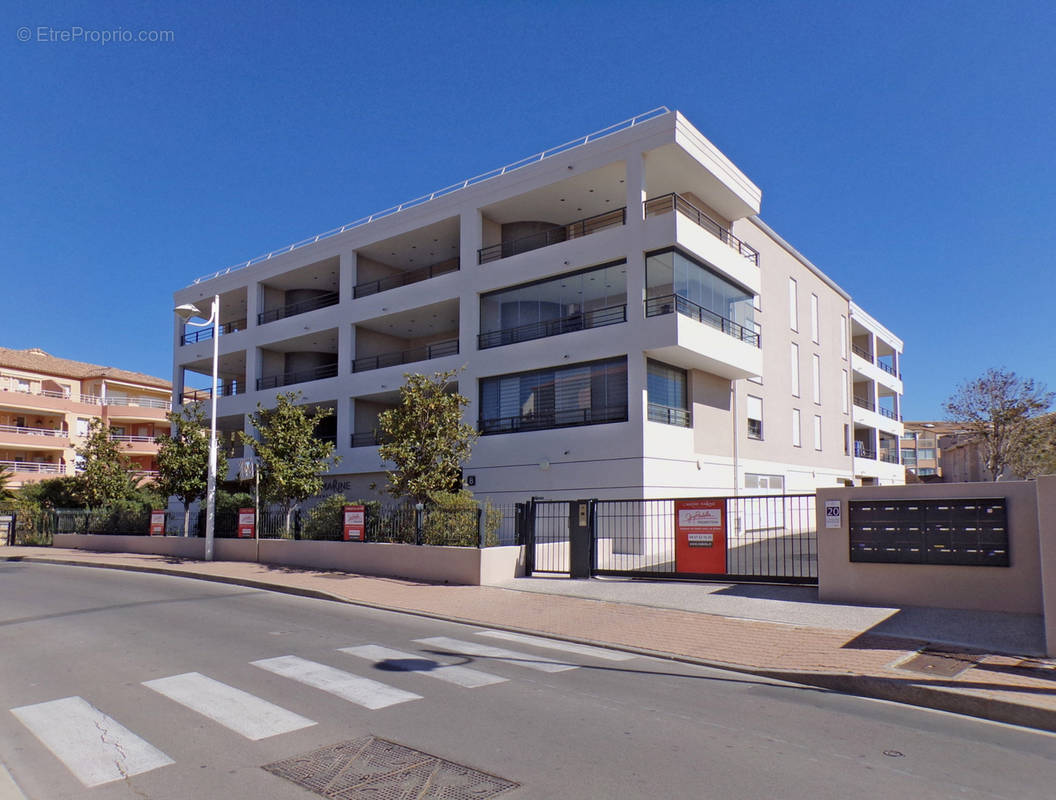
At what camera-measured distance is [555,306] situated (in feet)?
86.8

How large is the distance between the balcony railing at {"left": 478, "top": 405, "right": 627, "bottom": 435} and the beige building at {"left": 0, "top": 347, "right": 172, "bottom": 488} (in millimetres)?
33475

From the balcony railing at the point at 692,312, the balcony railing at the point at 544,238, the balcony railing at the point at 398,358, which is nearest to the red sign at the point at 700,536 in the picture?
the balcony railing at the point at 692,312

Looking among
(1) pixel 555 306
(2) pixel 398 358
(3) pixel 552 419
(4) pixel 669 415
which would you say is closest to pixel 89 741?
(3) pixel 552 419

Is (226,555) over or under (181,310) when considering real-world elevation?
under

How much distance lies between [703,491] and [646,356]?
542 centimetres

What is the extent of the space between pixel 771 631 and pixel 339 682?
602 cm

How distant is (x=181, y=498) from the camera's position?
27.5 m

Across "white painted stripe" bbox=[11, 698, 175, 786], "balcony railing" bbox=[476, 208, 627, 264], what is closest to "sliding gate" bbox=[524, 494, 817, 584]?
"white painted stripe" bbox=[11, 698, 175, 786]

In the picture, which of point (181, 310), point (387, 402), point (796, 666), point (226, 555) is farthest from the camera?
point (387, 402)

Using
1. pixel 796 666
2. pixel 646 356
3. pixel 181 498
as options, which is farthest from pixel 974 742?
pixel 181 498

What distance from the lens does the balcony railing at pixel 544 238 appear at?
27859 millimetres

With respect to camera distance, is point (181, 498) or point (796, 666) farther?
point (181, 498)

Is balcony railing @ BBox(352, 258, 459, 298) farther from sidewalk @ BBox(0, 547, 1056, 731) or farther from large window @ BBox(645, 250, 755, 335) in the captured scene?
sidewalk @ BBox(0, 547, 1056, 731)

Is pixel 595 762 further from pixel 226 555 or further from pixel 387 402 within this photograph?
pixel 387 402
